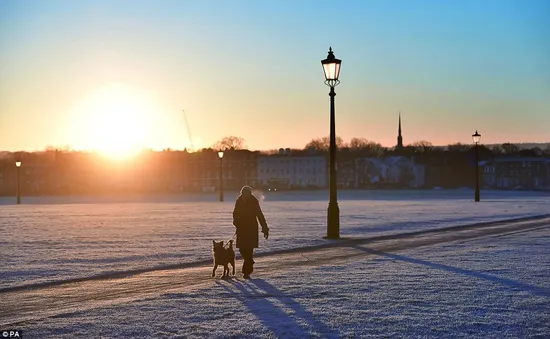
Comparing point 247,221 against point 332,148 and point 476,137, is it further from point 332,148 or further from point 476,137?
point 476,137

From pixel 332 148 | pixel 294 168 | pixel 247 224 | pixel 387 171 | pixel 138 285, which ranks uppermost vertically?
→ pixel 294 168

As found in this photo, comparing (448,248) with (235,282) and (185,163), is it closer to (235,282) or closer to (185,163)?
(235,282)

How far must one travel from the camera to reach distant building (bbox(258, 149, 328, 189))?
163 metres

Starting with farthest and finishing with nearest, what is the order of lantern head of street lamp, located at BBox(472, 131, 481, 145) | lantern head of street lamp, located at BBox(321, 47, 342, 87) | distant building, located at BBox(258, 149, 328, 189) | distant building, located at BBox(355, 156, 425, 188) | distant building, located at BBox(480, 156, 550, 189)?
distant building, located at BBox(355, 156, 425, 188) → distant building, located at BBox(258, 149, 328, 189) → distant building, located at BBox(480, 156, 550, 189) → lantern head of street lamp, located at BBox(472, 131, 481, 145) → lantern head of street lamp, located at BBox(321, 47, 342, 87)

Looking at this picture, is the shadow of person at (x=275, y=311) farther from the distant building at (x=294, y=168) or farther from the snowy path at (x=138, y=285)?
the distant building at (x=294, y=168)

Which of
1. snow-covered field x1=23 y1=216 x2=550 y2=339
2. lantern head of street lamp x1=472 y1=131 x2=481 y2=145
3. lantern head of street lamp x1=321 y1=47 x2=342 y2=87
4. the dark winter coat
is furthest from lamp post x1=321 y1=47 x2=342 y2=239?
lantern head of street lamp x1=472 y1=131 x2=481 y2=145

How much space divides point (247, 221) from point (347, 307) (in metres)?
4.15

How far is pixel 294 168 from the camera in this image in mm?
165375

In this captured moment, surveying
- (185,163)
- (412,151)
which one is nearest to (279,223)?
(185,163)

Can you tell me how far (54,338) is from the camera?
887cm

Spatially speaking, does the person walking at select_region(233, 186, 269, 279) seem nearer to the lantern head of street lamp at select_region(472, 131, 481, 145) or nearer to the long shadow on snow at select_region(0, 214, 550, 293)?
the long shadow on snow at select_region(0, 214, 550, 293)

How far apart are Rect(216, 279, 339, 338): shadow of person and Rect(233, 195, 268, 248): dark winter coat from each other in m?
0.99

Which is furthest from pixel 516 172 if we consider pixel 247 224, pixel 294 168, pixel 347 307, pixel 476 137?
pixel 347 307

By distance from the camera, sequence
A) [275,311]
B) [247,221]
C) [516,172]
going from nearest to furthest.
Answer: [275,311]
[247,221]
[516,172]
